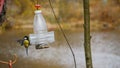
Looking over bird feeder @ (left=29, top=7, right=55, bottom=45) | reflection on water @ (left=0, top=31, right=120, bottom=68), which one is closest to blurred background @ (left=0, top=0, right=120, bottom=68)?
reflection on water @ (left=0, top=31, right=120, bottom=68)

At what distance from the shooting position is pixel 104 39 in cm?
419

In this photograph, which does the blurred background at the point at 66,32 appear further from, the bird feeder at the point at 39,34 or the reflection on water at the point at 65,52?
the bird feeder at the point at 39,34

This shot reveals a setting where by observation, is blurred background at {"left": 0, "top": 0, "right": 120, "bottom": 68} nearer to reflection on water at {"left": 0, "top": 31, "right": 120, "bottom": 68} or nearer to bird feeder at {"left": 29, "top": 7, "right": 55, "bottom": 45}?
reflection on water at {"left": 0, "top": 31, "right": 120, "bottom": 68}

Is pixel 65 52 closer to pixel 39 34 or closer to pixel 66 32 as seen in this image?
pixel 66 32

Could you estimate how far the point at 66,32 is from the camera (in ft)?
14.6

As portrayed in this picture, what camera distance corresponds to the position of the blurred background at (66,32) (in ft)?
12.6

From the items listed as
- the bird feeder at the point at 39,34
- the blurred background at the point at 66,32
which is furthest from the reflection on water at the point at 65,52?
the bird feeder at the point at 39,34

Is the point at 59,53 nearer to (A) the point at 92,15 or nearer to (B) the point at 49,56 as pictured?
(B) the point at 49,56

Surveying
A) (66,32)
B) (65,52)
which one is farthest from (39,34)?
(66,32)

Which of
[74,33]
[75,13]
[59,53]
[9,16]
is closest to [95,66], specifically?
[59,53]

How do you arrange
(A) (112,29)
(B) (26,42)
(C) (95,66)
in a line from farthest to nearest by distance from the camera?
1. (A) (112,29)
2. (C) (95,66)
3. (B) (26,42)

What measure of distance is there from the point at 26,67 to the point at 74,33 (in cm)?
102

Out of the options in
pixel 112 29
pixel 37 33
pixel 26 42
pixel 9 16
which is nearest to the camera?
pixel 37 33

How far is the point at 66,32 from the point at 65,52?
543mm
